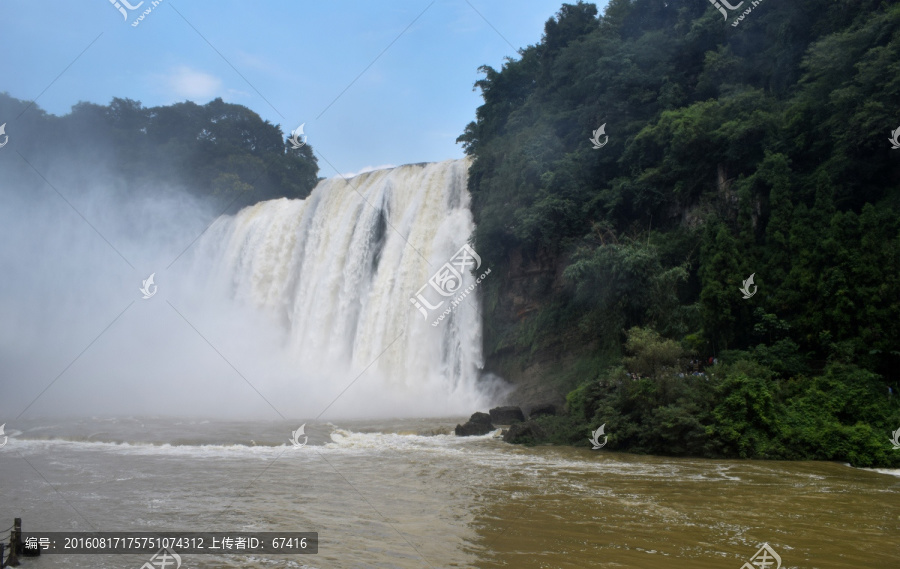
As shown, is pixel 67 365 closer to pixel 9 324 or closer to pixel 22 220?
pixel 9 324

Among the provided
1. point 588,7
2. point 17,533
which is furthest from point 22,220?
point 17,533

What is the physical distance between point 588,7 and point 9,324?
37694mm

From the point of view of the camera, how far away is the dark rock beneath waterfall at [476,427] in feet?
53.9

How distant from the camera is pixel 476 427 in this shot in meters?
16.6
